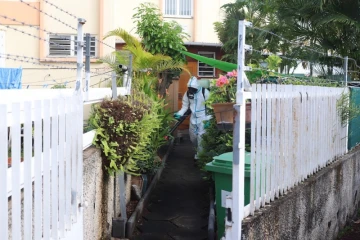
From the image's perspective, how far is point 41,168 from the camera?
2.74 meters

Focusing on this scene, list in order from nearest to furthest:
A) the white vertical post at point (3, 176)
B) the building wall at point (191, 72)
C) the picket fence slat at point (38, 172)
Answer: the white vertical post at point (3, 176), the picket fence slat at point (38, 172), the building wall at point (191, 72)

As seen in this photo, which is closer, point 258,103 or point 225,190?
point 258,103

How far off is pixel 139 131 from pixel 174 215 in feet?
7.08

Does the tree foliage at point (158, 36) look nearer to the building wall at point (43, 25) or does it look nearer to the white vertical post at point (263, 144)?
the building wall at point (43, 25)

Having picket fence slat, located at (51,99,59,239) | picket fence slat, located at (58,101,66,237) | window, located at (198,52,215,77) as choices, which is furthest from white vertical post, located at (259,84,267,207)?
window, located at (198,52,215,77)

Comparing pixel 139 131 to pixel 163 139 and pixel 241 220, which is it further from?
pixel 163 139

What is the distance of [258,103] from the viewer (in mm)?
4211

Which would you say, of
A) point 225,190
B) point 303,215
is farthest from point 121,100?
point 303,215

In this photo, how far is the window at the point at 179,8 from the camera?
19.9 m

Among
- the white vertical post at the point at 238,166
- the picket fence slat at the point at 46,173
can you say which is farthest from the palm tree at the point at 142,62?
the picket fence slat at the point at 46,173

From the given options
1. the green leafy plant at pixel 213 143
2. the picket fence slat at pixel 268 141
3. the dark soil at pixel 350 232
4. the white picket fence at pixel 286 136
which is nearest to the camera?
the white picket fence at pixel 286 136

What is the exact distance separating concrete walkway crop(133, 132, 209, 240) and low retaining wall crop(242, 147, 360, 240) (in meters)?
1.30

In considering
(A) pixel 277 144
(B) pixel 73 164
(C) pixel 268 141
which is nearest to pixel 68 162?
(B) pixel 73 164

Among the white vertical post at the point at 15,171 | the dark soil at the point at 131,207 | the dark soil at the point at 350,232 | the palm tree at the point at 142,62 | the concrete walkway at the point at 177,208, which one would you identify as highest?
the palm tree at the point at 142,62
